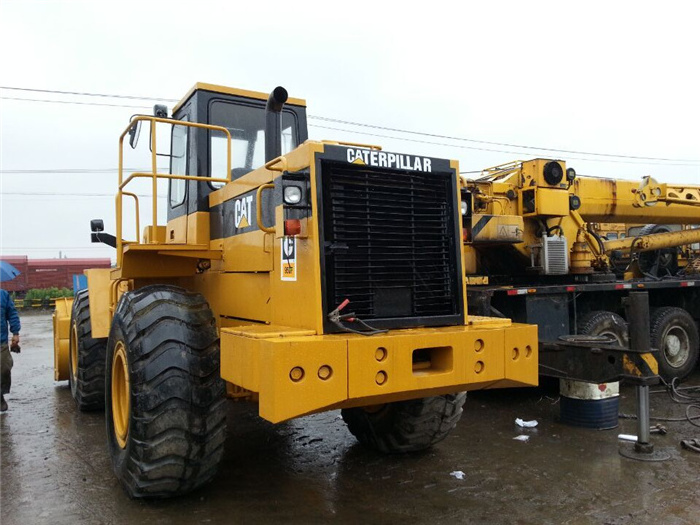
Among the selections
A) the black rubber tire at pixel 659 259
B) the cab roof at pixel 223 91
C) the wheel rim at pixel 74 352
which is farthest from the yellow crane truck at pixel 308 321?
the black rubber tire at pixel 659 259

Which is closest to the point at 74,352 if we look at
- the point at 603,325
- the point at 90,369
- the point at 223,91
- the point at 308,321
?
the point at 90,369

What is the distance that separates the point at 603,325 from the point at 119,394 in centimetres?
588

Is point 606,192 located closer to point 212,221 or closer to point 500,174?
point 500,174

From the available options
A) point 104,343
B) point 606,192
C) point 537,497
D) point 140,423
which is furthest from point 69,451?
point 606,192

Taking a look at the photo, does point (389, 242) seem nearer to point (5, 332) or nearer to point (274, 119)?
point (274, 119)

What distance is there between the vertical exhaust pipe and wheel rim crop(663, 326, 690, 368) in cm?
672

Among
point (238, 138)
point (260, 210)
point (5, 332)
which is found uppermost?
point (238, 138)

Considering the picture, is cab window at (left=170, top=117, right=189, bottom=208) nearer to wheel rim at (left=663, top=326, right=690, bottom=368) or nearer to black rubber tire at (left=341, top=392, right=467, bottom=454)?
black rubber tire at (left=341, top=392, right=467, bottom=454)

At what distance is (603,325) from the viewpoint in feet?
24.5

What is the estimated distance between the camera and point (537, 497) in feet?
13.4

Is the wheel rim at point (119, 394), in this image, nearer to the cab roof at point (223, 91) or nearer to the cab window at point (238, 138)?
the cab window at point (238, 138)

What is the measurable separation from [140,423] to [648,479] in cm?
372

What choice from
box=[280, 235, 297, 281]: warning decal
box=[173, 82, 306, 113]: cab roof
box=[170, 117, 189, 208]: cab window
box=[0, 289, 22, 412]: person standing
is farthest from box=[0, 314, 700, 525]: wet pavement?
box=[173, 82, 306, 113]: cab roof

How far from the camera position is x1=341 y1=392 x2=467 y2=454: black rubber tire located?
4750mm
